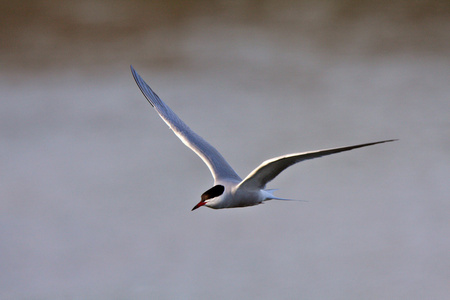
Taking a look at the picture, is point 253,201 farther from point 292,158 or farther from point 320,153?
point 320,153

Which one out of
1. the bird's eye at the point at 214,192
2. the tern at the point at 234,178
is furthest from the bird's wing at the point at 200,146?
the bird's eye at the point at 214,192

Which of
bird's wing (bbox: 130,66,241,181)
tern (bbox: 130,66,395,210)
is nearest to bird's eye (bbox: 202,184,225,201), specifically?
tern (bbox: 130,66,395,210)

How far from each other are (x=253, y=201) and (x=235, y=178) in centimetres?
22

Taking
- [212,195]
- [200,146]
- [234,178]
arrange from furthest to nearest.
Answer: [200,146] < [234,178] < [212,195]

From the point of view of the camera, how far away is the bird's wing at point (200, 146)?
8.61 ft

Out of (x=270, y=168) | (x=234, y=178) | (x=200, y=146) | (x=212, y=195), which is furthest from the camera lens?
(x=200, y=146)

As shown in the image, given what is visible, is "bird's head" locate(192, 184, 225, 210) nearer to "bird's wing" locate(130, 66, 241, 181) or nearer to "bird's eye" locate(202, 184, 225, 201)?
"bird's eye" locate(202, 184, 225, 201)

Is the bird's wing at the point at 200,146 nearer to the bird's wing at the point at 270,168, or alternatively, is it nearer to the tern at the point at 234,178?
the tern at the point at 234,178

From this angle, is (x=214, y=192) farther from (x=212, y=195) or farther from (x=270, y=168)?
(x=270, y=168)

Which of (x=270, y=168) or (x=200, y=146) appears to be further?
(x=200, y=146)

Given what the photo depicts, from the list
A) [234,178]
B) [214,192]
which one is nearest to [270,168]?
[214,192]

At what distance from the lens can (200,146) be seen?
2.76 metres

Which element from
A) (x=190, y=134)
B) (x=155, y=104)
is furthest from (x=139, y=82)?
(x=190, y=134)

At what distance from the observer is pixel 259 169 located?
6.91ft
